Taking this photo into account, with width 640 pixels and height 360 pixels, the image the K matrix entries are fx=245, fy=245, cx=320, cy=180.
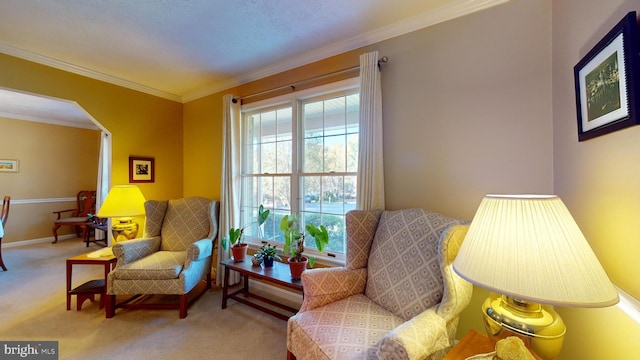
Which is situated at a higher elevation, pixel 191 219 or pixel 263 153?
pixel 263 153

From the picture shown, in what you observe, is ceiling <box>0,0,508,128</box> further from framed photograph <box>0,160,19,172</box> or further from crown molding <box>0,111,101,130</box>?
framed photograph <box>0,160,19,172</box>

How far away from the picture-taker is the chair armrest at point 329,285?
5.24 feet

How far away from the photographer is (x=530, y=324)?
2.93ft

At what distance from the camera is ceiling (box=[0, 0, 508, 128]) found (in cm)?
177

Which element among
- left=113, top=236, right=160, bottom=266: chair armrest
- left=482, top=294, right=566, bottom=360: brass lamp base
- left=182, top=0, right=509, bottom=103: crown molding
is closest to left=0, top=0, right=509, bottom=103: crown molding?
left=182, top=0, right=509, bottom=103: crown molding

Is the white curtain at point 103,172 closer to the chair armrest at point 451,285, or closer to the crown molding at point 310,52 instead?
the crown molding at point 310,52

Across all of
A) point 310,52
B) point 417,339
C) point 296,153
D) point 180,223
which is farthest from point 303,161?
point 417,339

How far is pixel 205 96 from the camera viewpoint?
11.1ft

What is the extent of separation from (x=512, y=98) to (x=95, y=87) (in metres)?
4.14

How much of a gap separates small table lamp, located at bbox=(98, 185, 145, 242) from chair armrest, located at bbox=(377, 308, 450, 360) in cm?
274

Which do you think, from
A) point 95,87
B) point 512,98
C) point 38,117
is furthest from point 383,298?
point 38,117

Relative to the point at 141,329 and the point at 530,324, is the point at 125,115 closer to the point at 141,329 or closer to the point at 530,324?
the point at 141,329

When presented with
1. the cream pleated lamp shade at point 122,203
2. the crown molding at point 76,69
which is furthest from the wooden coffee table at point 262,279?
the crown molding at point 76,69

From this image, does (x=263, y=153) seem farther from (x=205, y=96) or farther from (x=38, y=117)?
(x=38, y=117)
